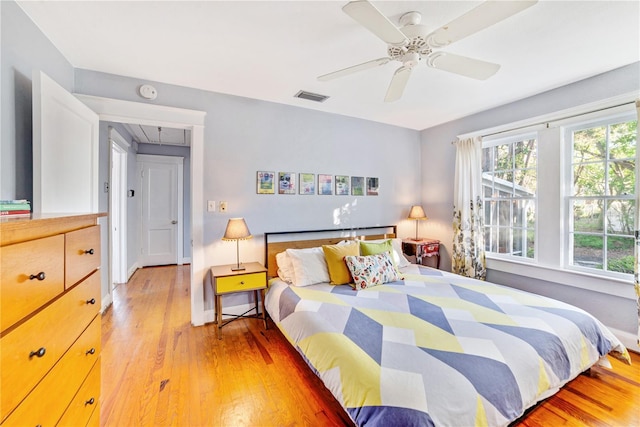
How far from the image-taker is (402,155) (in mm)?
4219

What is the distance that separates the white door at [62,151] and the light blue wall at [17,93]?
0.10 metres

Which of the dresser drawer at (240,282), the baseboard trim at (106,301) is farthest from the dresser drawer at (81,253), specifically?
the baseboard trim at (106,301)

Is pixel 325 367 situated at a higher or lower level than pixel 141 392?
higher

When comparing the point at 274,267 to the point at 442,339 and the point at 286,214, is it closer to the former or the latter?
the point at 286,214

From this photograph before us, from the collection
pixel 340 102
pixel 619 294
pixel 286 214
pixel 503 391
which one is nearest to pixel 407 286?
pixel 503 391

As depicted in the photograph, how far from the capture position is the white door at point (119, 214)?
169 inches

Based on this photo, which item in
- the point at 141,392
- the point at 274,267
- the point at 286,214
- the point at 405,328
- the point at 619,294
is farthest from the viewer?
the point at 286,214

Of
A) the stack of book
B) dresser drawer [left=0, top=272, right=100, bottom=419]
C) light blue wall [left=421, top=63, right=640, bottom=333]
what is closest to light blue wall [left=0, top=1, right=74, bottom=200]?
the stack of book

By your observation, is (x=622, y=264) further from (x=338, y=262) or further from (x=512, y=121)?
(x=338, y=262)

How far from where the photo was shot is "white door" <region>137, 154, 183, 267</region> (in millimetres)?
5324

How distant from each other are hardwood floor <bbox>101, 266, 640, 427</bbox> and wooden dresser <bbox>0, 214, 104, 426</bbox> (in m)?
0.63

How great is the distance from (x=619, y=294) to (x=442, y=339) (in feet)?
7.02

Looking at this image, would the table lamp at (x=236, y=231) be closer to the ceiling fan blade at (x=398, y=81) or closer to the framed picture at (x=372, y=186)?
the ceiling fan blade at (x=398, y=81)

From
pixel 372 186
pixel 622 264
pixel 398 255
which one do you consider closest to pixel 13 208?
pixel 398 255
